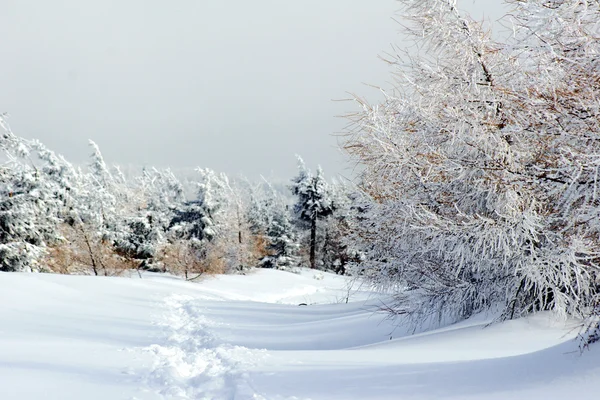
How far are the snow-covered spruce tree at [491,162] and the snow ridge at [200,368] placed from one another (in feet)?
10.0

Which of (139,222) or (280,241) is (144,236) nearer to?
(139,222)

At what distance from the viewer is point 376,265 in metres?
8.38

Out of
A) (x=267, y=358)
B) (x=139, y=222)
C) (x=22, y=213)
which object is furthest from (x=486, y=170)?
(x=139, y=222)

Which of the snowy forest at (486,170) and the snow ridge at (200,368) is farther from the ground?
the snowy forest at (486,170)

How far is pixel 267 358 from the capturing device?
18.4 ft

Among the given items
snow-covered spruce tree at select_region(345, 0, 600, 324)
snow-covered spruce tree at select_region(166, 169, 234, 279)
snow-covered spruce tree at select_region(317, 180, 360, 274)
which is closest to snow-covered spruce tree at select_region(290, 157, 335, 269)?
snow-covered spruce tree at select_region(317, 180, 360, 274)

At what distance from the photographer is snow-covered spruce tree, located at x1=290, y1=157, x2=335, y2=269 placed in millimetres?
41750

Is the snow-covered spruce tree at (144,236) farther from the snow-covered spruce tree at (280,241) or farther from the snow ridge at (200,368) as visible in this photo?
the snow ridge at (200,368)

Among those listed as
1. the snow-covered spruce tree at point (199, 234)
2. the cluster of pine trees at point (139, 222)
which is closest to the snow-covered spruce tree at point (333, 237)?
the cluster of pine trees at point (139, 222)

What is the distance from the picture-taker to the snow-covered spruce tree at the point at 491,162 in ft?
13.2

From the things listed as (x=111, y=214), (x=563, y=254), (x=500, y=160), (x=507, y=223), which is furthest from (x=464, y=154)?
(x=111, y=214)

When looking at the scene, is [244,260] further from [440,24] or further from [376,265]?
[440,24]

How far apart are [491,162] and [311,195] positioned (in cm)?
3703

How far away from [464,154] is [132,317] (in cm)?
885
